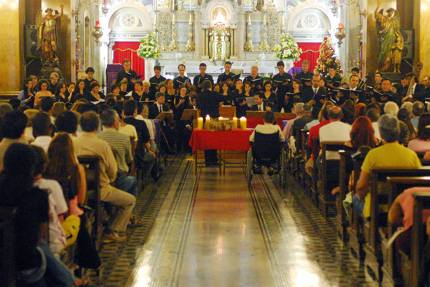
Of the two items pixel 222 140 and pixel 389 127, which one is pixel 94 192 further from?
pixel 222 140

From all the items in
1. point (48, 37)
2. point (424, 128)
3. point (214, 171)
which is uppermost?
point (48, 37)

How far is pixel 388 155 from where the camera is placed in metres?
7.98

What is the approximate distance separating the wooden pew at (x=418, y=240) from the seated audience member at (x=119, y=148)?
4.52m

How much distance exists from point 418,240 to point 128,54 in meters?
30.0

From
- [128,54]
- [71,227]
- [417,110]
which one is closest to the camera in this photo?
[71,227]

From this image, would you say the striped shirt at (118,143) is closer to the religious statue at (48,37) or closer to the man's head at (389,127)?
the man's head at (389,127)

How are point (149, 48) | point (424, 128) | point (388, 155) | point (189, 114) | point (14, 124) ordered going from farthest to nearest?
point (149, 48)
point (189, 114)
point (424, 128)
point (388, 155)
point (14, 124)

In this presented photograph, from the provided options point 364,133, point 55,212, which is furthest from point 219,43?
point 55,212

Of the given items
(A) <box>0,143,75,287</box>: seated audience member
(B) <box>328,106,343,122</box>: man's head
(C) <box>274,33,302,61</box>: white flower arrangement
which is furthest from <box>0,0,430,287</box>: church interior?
(C) <box>274,33,302,61</box>: white flower arrangement

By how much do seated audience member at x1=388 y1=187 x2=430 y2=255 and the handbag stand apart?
2323 mm

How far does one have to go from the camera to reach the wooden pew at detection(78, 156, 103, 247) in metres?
8.77

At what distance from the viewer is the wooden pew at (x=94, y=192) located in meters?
8.77

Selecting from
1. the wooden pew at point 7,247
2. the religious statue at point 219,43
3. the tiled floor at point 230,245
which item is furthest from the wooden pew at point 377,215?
the religious statue at point 219,43

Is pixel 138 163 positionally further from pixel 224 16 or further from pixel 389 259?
pixel 224 16
